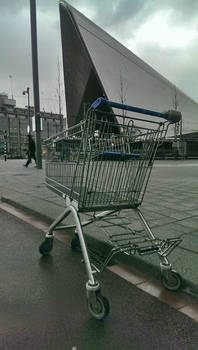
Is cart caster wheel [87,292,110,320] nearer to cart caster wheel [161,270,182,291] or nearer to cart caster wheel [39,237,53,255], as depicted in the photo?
cart caster wheel [161,270,182,291]

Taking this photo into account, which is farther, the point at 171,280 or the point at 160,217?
the point at 160,217

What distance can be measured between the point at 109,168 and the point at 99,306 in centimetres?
114

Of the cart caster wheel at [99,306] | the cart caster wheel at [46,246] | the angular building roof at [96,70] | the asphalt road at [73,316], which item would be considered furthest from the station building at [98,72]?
the cart caster wheel at [99,306]

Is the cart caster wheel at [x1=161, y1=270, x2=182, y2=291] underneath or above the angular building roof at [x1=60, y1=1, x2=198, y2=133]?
underneath

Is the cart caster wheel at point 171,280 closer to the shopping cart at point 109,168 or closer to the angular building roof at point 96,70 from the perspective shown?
the shopping cart at point 109,168

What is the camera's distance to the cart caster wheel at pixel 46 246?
3.22m

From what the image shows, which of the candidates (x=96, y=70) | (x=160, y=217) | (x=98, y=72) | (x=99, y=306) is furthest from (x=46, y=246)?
(x=98, y=72)

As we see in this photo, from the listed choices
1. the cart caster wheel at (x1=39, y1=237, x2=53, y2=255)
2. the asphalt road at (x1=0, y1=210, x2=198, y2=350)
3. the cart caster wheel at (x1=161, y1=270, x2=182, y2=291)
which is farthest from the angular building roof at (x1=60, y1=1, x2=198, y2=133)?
the cart caster wheel at (x1=161, y1=270, x2=182, y2=291)

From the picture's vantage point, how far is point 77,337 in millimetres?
1907

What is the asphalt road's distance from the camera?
186cm

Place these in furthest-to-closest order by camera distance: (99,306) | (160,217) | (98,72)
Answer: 1. (98,72)
2. (160,217)
3. (99,306)

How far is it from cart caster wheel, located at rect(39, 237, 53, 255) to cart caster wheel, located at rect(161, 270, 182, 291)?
1280 mm

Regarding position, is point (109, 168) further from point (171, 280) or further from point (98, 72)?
point (98, 72)

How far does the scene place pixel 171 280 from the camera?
2.51 m
